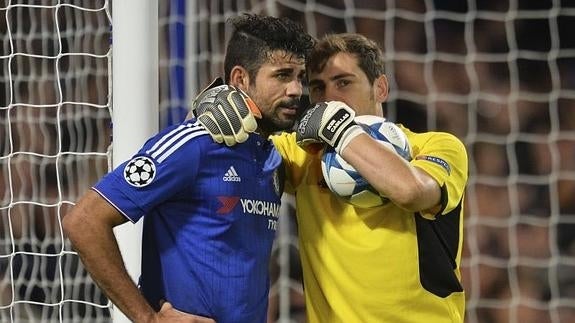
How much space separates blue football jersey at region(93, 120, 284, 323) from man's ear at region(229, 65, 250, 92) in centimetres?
17

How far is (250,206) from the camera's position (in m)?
2.02

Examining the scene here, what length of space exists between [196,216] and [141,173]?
0.15 meters

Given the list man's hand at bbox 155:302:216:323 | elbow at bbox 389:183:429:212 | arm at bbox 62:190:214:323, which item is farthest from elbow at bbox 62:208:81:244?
elbow at bbox 389:183:429:212

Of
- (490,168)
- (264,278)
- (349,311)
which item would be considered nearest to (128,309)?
(264,278)

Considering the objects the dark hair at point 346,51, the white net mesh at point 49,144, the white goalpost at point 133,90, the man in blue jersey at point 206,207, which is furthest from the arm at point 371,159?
the white net mesh at point 49,144

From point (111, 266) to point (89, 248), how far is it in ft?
0.18

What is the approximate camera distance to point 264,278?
2.08 metres

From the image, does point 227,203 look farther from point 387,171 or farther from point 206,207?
point 387,171

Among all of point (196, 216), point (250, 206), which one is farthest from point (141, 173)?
point (250, 206)

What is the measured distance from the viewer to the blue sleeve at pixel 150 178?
1895mm

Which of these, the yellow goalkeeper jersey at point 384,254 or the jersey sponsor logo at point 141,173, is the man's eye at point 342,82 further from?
the jersey sponsor logo at point 141,173

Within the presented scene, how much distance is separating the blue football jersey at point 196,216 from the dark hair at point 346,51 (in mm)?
312

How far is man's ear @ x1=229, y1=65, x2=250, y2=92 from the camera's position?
7.01 feet

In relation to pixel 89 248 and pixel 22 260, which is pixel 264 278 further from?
pixel 22 260
